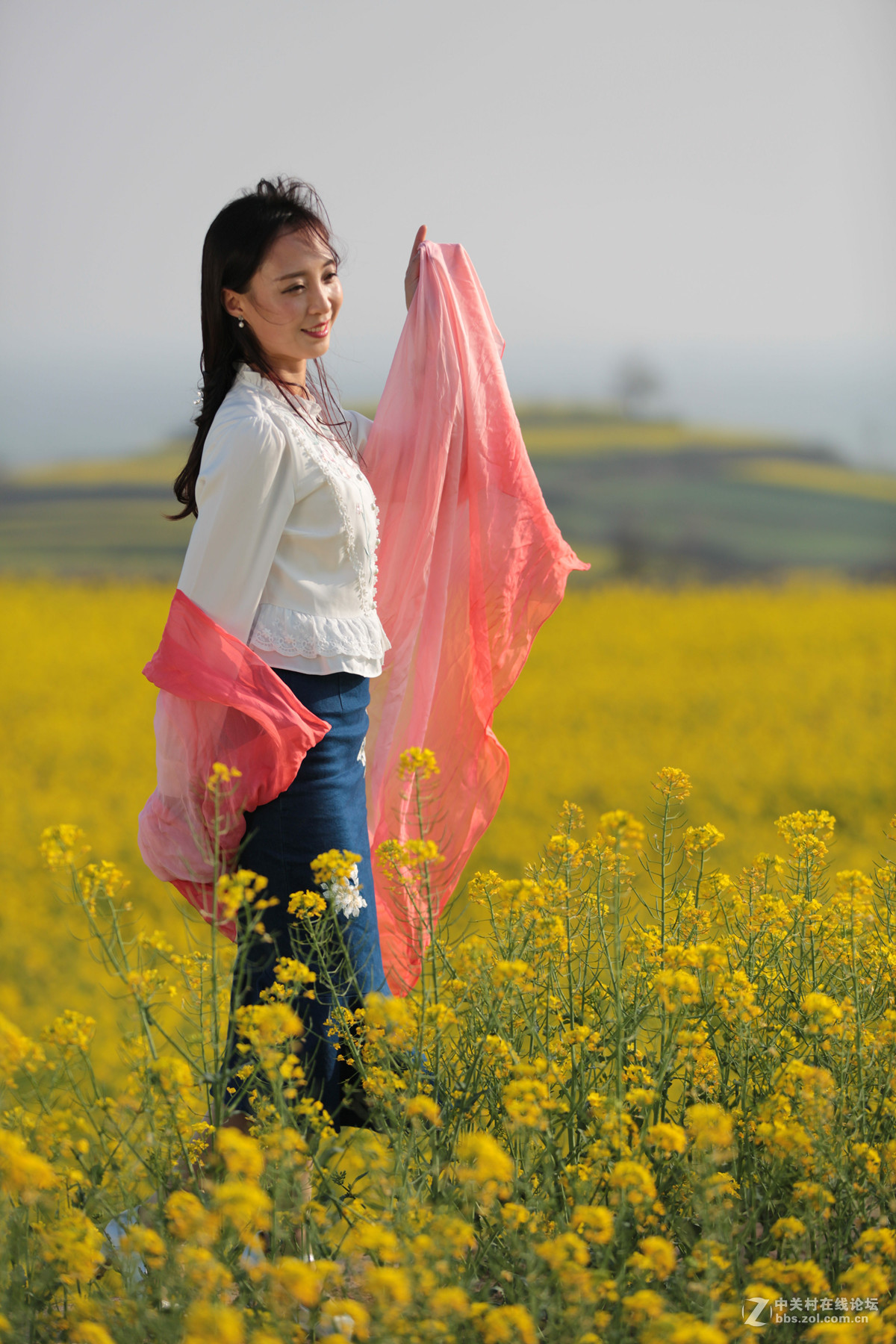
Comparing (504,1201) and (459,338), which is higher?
(459,338)

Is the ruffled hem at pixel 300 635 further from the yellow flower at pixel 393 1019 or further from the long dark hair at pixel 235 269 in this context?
the yellow flower at pixel 393 1019

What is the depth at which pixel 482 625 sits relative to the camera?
2027 millimetres

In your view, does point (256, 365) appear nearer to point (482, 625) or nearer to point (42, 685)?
point (482, 625)

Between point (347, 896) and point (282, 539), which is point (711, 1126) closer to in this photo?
point (347, 896)

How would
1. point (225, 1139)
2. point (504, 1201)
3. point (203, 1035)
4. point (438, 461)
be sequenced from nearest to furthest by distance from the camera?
1. point (225, 1139)
2. point (203, 1035)
3. point (504, 1201)
4. point (438, 461)

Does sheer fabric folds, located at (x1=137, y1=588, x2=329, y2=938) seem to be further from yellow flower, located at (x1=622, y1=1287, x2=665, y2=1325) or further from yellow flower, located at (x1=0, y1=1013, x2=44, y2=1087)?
yellow flower, located at (x1=622, y1=1287, x2=665, y2=1325)

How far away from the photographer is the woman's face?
5.45 ft

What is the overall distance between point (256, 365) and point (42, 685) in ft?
19.2

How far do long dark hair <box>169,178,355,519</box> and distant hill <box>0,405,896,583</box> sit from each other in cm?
942

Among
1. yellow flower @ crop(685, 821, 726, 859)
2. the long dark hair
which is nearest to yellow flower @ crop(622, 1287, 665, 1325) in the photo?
yellow flower @ crop(685, 821, 726, 859)

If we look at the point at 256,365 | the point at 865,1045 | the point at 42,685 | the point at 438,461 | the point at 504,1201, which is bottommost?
the point at 42,685

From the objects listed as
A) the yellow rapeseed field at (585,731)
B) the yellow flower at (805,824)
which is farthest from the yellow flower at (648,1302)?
the yellow rapeseed field at (585,731)

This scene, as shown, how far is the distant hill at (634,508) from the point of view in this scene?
40.6ft

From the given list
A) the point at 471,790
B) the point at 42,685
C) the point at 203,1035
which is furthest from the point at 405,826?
the point at 42,685
